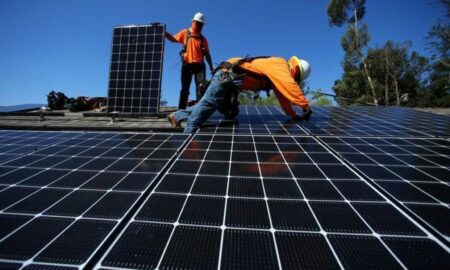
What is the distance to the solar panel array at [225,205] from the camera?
1.54m

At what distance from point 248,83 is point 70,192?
13.4ft

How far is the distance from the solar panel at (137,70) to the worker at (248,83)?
6.93 ft

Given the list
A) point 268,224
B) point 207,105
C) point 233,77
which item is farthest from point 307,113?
point 268,224

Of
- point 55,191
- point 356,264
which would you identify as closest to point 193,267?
point 356,264

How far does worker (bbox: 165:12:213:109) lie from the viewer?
263 inches

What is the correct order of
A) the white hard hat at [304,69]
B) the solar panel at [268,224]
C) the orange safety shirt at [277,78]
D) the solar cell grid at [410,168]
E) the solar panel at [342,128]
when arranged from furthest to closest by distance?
1. the white hard hat at [304,69]
2. the orange safety shirt at [277,78]
3. the solar panel at [342,128]
4. the solar cell grid at [410,168]
5. the solar panel at [268,224]

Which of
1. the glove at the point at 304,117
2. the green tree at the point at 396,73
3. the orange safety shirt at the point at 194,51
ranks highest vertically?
the green tree at the point at 396,73

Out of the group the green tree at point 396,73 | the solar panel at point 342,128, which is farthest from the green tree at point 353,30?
the solar panel at point 342,128

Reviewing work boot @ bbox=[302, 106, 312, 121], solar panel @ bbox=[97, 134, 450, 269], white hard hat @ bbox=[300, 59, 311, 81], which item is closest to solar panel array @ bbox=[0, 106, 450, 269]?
solar panel @ bbox=[97, 134, 450, 269]

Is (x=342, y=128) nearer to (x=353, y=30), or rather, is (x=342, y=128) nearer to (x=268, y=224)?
(x=268, y=224)

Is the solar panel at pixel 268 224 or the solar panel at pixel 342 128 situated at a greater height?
the solar panel at pixel 342 128

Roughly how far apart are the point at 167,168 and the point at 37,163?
166 cm

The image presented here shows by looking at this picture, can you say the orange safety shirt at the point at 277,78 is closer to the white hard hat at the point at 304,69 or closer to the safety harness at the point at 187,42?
the white hard hat at the point at 304,69

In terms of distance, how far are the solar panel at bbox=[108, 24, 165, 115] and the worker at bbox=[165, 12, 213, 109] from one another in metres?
0.81
